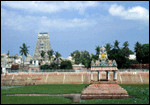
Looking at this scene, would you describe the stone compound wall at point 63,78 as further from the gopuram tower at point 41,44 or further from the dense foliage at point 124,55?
the gopuram tower at point 41,44

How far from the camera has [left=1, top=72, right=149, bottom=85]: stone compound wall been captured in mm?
54031

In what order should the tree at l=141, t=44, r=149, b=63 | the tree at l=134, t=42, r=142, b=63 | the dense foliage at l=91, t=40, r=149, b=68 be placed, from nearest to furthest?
1. the dense foliage at l=91, t=40, r=149, b=68
2. the tree at l=141, t=44, r=149, b=63
3. the tree at l=134, t=42, r=142, b=63

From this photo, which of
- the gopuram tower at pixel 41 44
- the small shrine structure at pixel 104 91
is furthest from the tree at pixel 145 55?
the small shrine structure at pixel 104 91

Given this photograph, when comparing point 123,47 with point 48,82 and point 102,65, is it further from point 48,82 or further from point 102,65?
point 102,65

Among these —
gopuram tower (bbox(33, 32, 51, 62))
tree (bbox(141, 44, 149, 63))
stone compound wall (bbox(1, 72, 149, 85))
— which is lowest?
stone compound wall (bbox(1, 72, 149, 85))

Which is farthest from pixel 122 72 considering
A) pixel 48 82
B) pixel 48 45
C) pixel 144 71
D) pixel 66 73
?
pixel 48 45

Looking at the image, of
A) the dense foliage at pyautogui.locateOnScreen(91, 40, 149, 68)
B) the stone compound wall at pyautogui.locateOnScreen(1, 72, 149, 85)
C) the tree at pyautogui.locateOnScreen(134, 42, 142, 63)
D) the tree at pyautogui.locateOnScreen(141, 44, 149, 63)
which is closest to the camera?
the stone compound wall at pyautogui.locateOnScreen(1, 72, 149, 85)

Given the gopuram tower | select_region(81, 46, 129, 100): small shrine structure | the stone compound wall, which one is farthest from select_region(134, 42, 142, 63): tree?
select_region(81, 46, 129, 100): small shrine structure

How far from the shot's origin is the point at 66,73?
5991 cm

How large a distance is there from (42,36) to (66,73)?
59.1 m

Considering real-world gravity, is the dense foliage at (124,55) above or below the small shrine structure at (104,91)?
above

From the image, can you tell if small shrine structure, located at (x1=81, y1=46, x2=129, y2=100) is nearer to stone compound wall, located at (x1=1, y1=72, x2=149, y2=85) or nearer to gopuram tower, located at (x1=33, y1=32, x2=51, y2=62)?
stone compound wall, located at (x1=1, y1=72, x2=149, y2=85)

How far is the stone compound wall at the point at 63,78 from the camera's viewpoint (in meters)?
54.0

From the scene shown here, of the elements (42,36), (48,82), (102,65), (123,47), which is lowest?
(48,82)
